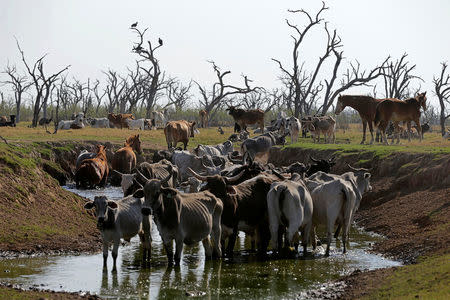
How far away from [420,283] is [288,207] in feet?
13.0

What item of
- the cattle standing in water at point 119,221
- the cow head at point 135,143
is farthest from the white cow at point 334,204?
the cow head at point 135,143

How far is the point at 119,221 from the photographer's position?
11938mm

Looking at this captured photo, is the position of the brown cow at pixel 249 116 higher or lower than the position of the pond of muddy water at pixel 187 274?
higher

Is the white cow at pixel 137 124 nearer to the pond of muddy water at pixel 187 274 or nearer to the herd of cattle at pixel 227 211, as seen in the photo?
the herd of cattle at pixel 227 211

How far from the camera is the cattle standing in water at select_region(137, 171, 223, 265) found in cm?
1164

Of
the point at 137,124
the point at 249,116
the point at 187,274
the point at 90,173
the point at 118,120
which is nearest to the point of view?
the point at 187,274

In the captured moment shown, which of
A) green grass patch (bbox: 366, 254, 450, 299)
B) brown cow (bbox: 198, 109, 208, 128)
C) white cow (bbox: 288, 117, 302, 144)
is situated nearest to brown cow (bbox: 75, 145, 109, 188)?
white cow (bbox: 288, 117, 302, 144)

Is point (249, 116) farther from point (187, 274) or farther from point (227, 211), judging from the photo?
point (187, 274)

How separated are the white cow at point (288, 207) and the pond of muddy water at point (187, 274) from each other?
0.60 metres

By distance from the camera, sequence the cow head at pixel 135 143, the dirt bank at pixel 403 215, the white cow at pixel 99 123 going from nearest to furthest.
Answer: the dirt bank at pixel 403 215 < the cow head at pixel 135 143 < the white cow at pixel 99 123

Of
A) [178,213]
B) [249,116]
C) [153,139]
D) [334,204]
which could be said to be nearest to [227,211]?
[178,213]

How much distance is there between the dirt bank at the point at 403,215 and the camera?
398 inches

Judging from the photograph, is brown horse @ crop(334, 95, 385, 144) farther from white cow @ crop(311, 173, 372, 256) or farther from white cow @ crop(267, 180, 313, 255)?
white cow @ crop(267, 180, 313, 255)

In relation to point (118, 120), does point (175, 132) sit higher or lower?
lower
